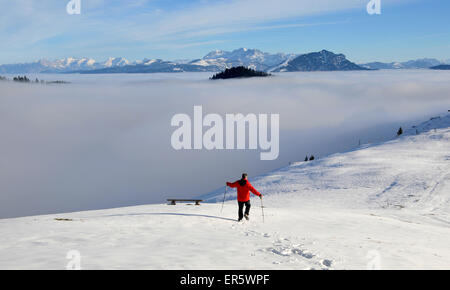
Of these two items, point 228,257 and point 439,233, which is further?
point 439,233

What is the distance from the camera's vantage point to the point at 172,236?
13.1 meters

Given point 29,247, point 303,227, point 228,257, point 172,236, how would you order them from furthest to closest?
point 303,227 → point 172,236 → point 29,247 → point 228,257

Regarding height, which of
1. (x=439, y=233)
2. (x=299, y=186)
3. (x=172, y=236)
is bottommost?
(x=299, y=186)

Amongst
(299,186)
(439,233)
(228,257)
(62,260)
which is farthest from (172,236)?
(299,186)
